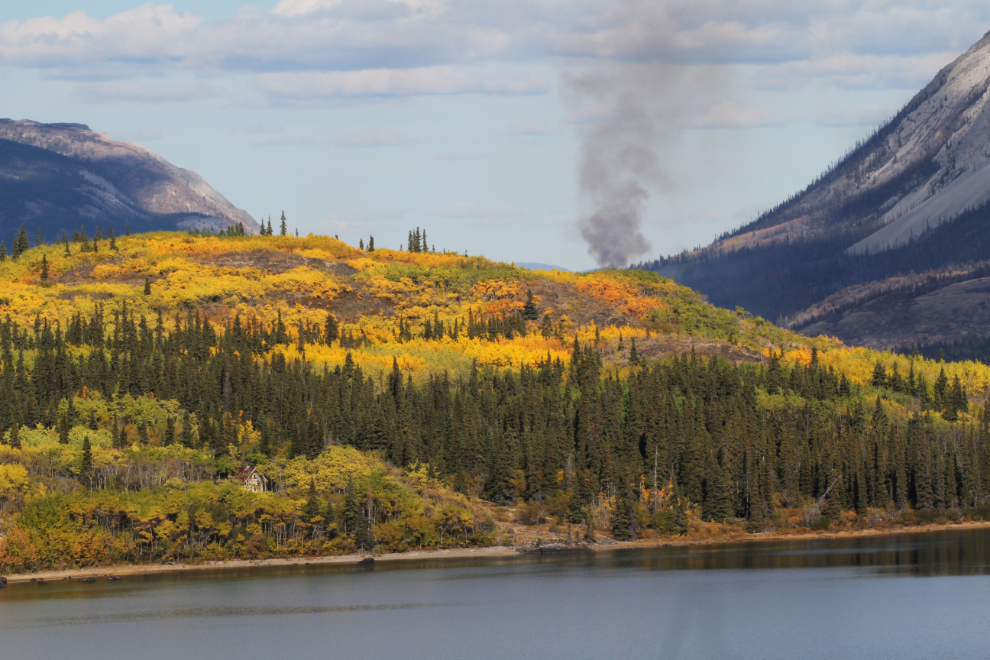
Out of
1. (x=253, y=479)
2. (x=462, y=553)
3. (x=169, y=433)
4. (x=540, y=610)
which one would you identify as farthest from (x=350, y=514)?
(x=540, y=610)

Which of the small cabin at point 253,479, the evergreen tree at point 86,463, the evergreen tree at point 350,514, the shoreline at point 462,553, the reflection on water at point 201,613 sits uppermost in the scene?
the evergreen tree at point 86,463

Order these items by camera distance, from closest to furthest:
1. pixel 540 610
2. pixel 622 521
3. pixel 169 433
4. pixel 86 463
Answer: pixel 540 610
pixel 86 463
pixel 622 521
pixel 169 433

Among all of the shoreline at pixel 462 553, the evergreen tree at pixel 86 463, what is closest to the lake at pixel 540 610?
the shoreline at pixel 462 553

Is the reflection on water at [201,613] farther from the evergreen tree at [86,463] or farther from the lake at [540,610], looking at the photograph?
the evergreen tree at [86,463]

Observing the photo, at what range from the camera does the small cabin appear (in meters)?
178

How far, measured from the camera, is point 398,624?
4680 inches

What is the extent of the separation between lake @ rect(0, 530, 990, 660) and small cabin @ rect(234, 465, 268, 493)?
20.8 metres

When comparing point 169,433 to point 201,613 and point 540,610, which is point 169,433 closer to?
point 201,613

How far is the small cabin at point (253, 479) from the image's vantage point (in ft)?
586

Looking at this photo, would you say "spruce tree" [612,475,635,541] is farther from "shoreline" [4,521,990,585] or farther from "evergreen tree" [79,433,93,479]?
"evergreen tree" [79,433,93,479]

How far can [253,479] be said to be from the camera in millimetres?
179750

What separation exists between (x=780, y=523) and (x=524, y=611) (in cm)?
8187

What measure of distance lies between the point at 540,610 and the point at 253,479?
67.4m

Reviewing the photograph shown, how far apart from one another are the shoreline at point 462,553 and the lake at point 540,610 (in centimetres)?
453
